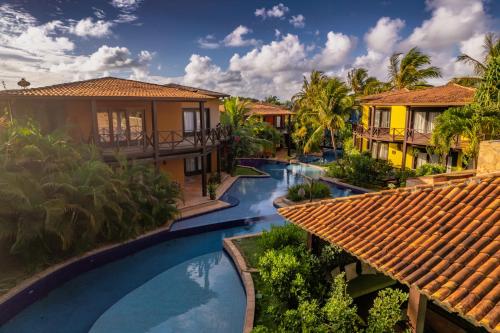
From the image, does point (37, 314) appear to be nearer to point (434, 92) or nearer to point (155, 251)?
point (155, 251)

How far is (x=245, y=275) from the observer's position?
38.8 ft

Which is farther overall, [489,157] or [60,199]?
[60,199]

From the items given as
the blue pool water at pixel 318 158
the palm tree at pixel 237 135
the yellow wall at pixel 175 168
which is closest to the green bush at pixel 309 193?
the yellow wall at pixel 175 168

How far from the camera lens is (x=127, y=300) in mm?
11109

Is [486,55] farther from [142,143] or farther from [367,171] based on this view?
[142,143]

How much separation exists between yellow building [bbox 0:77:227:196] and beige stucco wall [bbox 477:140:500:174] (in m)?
14.8

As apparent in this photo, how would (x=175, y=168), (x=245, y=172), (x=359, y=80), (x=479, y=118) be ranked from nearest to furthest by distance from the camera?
(x=479, y=118), (x=175, y=168), (x=245, y=172), (x=359, y=80)

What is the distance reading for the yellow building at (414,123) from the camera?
23703mm

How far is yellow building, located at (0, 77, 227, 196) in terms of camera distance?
53.3 feet

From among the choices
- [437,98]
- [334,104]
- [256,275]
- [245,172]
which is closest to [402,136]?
[437,98]

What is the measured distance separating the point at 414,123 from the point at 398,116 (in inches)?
87.7

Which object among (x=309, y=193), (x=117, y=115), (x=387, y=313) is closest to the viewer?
(x=387, y=313)

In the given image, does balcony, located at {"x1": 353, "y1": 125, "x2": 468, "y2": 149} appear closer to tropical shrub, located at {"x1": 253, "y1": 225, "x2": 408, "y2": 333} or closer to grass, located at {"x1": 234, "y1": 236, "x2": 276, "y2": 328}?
tropical shrub, located at {"x1": 253, "y1": 225, "x2": 408, "y2": 333}

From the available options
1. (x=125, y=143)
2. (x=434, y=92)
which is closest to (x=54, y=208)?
(x=125, y=143)
